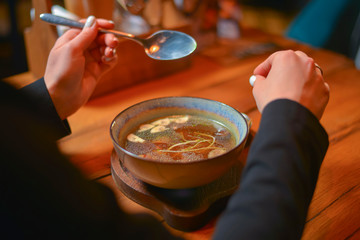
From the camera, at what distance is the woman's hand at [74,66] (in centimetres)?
92

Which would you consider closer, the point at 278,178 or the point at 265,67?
the point at 278,178

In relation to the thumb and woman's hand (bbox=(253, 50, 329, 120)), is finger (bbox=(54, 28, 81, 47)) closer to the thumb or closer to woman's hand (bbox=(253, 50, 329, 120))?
the thumb

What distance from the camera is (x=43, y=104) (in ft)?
2.83

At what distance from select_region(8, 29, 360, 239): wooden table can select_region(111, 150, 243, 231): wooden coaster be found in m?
0.02

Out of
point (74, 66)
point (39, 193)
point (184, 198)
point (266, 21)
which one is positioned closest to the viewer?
point (39, 193)

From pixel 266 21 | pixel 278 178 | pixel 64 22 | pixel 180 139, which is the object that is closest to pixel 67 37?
pixel 64 22

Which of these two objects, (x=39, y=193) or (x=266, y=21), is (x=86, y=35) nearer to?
(x=39, y=193)

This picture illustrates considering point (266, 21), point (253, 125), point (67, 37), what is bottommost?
point (266, 21)

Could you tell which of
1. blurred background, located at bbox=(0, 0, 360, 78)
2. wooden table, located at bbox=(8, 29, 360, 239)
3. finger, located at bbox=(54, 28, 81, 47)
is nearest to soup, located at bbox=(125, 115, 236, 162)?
wooden table, located at bbox=(8, 29, 360, 239)

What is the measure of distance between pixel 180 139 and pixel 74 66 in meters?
0.40

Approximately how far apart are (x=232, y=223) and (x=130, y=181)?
0.31 m

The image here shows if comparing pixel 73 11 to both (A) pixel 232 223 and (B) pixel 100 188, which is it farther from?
(A) pixel 232 223

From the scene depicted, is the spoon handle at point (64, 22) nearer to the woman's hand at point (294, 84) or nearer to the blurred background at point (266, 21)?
the woman's hand at point (294, 84)

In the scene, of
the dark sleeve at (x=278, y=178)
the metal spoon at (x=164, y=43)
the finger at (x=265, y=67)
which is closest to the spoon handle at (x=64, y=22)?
the metal spoon at (x=164, y=43)
